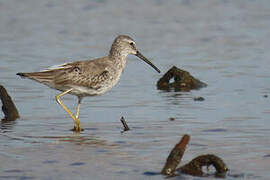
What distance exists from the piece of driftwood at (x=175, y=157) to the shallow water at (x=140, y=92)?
19 cm

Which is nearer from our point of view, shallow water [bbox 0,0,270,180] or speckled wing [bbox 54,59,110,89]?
shallow water [bbox 0,0,270,180]

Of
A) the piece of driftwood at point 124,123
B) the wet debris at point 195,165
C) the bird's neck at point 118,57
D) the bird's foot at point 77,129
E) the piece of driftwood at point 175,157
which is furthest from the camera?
the bird's neck at point 118,57

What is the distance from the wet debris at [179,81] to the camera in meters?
14.8

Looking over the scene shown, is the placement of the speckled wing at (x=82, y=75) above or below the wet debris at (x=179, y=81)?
above

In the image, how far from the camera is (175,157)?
27.4ft

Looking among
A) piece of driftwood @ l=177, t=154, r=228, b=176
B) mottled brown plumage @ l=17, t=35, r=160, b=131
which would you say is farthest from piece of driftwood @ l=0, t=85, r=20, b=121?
piece of driftwood @ l=177, t=154, r=228, b=176

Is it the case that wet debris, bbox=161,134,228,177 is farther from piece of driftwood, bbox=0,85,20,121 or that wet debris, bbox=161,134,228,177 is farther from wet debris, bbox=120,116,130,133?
piece of driftwood, bbox=0,85,20,121

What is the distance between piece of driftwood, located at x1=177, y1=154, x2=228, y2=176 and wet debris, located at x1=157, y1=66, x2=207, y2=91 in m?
6.15

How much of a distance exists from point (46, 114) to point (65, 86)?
78 cm

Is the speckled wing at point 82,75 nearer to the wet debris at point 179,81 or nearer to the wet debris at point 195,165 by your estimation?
the wet debris at point 179,81

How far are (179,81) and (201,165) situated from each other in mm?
6405

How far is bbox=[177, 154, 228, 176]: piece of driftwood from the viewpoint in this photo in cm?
852

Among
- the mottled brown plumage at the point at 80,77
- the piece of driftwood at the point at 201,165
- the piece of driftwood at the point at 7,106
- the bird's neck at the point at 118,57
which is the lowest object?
the piece of driftwood at the point at 201,165

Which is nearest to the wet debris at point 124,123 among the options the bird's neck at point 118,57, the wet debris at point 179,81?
the bird's neck at point 118,57
